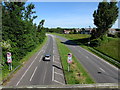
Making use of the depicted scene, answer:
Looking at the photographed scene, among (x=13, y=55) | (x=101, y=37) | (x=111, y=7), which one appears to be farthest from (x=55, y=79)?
(x=111, y=7)

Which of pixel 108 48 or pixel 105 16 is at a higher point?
pixel 105 16

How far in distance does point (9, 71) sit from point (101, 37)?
47.1 meters

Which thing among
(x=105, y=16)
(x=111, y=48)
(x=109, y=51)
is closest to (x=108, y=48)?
(x=111, y=48)

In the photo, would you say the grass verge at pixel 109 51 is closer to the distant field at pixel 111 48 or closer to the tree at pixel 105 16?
the distant field at pixel 111 48

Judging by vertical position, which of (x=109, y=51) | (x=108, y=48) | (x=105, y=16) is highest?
(x=105, y=16)

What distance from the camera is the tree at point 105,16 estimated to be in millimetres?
58000

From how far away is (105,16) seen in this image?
58.6m

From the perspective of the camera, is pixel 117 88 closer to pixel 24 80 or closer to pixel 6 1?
pixel 24 80

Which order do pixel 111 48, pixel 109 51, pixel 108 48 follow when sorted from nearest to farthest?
1. pixel 109 51
2. pixel 111 48
3. pixel 108 48

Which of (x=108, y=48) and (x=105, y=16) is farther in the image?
(x=105, y=16)

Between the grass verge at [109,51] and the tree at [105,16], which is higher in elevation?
the tree at [105,16]

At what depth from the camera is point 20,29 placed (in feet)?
88.2

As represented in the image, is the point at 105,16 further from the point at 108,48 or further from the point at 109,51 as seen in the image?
the point at 109,51

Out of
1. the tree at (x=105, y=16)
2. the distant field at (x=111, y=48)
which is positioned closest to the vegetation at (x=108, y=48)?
the distant field at (x=111, y=48)
